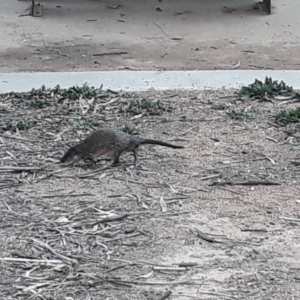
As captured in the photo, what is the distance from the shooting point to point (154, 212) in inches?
185

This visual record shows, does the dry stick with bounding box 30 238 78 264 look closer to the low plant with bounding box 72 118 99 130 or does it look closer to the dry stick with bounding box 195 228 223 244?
the dry stick with bounding box 195 228 223 244

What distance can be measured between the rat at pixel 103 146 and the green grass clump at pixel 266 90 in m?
1.96

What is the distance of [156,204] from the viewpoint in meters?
4.82

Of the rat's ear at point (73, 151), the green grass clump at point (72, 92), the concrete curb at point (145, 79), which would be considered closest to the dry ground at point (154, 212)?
the rat's ear at point (73, 151)

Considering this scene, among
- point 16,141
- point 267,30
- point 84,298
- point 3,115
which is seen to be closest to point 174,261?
point 84,298

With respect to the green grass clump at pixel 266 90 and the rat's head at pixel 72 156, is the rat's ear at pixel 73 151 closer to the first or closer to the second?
the rat's head at pixel 72 156

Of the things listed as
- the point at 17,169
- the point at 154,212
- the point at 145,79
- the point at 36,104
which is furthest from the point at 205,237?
the point at 145,79

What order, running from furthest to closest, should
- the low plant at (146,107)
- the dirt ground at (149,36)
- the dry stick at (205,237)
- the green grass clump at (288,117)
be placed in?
the dirt ground at (149,36) → the low plant at (146,107) → the green grass clump at (288,117) → the dry stick at (205,237)

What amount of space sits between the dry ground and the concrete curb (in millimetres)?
881

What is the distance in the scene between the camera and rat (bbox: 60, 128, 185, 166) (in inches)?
213

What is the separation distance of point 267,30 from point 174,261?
24.5ft

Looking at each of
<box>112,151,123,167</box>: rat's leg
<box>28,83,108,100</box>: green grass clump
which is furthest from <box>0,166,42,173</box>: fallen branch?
<box>28,83,108,100</box>: green grass clump

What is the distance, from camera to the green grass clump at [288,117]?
6434mm

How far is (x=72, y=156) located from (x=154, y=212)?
39.4 inches
